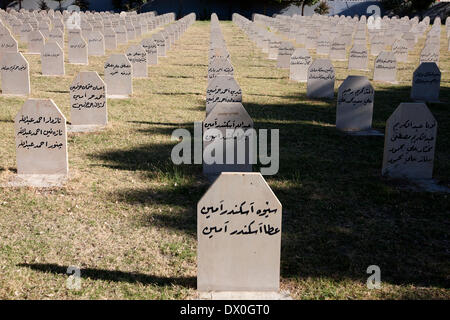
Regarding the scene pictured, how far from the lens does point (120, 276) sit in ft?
12.6

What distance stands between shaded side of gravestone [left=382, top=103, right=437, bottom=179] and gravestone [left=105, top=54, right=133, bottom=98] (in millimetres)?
6405

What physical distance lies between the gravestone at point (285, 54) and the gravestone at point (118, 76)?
6.64 m

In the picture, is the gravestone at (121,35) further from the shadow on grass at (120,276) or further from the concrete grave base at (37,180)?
the shadow on grass at (120,276)

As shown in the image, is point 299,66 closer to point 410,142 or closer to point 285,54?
point 285,54

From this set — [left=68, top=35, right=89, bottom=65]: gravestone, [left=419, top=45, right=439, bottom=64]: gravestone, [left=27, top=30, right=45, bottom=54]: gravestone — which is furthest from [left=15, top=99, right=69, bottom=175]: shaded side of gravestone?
[left=419, top=45, right=439, bottom=64]: gravestone

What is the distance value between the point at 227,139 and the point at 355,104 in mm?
3227

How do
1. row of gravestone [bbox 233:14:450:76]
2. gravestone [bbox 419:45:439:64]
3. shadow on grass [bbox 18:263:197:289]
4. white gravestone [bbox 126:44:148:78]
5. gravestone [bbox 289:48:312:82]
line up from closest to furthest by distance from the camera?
shadow on grass [bbox 18:263:197:289]
white gravestone [bbox 126:44:148:78]
gravestone [bbox 289:48:312:82]
row of gravestone [bbox 233:14:450:76]
gravestone [bbox 419:45:439:64]

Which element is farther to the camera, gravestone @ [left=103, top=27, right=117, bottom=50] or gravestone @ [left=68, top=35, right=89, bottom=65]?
gravestone @ [left=103, top=27, right=117, bottom=50]

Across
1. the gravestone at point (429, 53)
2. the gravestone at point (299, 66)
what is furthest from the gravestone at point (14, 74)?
the gravestone at point (429, 53)

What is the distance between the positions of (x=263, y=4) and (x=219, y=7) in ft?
15.1

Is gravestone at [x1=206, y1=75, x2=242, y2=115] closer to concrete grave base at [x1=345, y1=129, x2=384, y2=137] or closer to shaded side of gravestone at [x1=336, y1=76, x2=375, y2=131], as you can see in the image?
shaded side of gravestone at [x1=336, y1=76, x2=375, y2=131]

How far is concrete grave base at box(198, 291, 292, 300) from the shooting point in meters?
3.47

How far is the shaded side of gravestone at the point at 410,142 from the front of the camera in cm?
594

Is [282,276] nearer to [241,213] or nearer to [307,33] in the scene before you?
[241,213]
